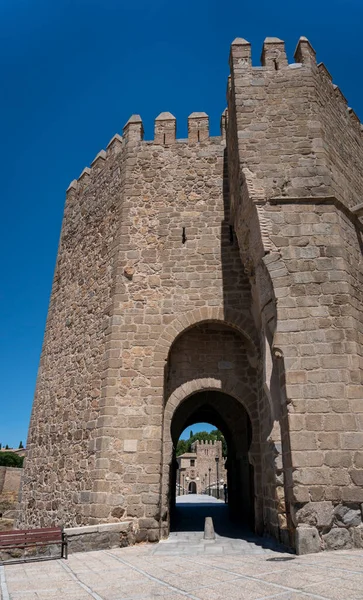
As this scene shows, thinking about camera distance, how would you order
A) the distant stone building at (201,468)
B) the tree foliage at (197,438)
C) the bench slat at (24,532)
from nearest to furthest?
the bench slat at (24,532) → the distant stone building at (201,468) → the tree foliage at (197,438)

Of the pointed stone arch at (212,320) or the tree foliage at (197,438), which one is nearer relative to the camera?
the pointed stone arch at (212,320)

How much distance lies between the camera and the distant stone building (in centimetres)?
3391

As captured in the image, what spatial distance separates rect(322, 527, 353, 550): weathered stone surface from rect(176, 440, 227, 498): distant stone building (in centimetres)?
2899

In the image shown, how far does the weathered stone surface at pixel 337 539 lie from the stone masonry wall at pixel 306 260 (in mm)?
12

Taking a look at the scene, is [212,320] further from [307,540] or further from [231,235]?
A: [307,540]

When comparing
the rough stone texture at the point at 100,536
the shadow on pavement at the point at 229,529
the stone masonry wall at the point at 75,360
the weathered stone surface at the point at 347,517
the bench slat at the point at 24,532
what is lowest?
the shadow on pavement at the point at 229,529

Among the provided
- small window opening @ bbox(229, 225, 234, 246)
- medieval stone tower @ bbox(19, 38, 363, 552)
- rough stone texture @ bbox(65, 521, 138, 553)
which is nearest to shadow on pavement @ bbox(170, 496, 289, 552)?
medieval stone tower @ bbox(19, 38, 363, 552)

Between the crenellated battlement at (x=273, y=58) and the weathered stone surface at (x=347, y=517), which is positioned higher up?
the crenellated battlement at (x=273, y=58)

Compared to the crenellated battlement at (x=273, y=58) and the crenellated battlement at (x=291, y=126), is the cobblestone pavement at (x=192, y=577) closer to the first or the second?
the crenellated battlement at (x=291, y=126)

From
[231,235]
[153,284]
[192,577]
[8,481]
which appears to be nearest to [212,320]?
[153,284]

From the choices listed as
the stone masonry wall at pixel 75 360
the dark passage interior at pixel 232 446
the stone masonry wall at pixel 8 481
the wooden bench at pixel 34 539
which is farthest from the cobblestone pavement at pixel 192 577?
the stone masonry wall at pixel 8 481

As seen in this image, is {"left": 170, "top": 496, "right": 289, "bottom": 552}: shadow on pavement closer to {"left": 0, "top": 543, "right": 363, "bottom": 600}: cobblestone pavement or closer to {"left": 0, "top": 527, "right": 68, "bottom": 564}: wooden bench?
{"left": 0, "top": 543, "right": 363, "bottom": 600}: cobblestone pavement

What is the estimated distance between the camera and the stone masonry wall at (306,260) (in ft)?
17.2

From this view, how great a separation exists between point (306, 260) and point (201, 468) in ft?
107
